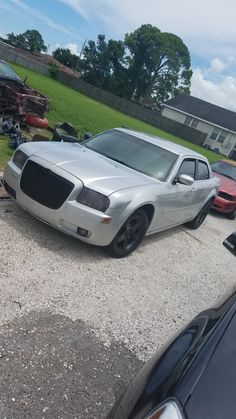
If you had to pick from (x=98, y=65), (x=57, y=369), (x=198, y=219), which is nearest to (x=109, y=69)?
(x=98, y=65)

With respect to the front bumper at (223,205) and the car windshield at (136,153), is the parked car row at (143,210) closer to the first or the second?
the car windshield at (136,153)

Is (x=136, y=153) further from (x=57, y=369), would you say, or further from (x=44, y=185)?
(x=57, y=369)

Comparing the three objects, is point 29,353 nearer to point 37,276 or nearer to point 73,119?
point 37,276

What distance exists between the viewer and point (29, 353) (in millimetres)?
2840

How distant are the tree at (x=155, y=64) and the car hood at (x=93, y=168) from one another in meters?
60.0

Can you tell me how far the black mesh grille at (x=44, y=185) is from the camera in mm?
4402

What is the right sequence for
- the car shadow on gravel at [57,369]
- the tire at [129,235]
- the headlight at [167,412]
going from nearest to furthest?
the headlight at [167,412] < the car shadow on gravel at [57,369] < the tire at [129,235]

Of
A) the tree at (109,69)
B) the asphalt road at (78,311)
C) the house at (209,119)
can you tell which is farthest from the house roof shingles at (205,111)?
the asphalt road at (78,311)

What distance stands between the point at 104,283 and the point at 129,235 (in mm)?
948

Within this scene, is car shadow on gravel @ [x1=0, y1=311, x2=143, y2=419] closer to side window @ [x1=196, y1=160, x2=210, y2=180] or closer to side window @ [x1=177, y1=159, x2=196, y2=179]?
side window @ [x1=177, y1=159, x2=196, y2=179]

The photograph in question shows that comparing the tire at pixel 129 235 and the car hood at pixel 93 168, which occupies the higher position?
the car hood at pixel 93 168

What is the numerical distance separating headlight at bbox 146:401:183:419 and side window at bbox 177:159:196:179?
14.8 feet

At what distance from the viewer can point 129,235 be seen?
493 cm

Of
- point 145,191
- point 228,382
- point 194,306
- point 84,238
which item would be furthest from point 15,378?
point 145,191
